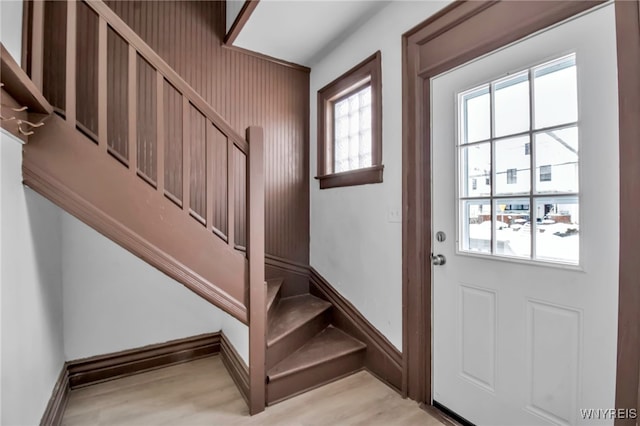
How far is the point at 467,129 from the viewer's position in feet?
5.35

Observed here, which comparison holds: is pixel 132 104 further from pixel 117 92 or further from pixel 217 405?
pixel 217 405

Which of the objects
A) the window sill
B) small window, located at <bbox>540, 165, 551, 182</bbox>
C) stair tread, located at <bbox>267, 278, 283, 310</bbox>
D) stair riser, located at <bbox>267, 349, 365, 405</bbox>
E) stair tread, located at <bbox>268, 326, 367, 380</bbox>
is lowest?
stair riser, located at <bbox>267, 349, 365, 405</bbox>

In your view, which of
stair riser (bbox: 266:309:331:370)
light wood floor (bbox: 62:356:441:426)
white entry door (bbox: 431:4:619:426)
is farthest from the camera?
stair riser (bbox: 266:309:331:370)

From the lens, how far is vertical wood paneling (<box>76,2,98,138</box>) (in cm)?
201

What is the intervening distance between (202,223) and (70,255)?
1.14 meters

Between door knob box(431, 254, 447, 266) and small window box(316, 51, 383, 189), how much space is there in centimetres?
62

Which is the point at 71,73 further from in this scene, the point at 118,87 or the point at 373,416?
the point at 373,416

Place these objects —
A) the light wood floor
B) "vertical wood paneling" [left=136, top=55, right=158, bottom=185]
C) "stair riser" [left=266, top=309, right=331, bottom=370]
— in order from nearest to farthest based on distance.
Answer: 1. the light wood floor
2. "stair riser" [left=266, top=309, right=331, bottom=370]
3. "vertical wood paneling" [left=136, top=55, right=158, bottom=185]

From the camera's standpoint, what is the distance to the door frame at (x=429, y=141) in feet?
3.44

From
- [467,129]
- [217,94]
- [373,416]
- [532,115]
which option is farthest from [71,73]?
[373,416]

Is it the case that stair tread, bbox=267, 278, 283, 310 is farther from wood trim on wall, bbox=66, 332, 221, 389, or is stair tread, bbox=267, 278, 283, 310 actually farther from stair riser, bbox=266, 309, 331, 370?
wood trim on wall, bbox=66, 332, 221, 389

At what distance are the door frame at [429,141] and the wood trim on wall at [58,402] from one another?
6.20 ft

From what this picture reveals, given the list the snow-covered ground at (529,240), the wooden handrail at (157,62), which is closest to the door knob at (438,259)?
the snow-covered ground at (529,240)

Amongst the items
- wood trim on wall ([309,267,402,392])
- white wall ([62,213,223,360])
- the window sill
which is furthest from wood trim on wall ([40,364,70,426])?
the window sill
